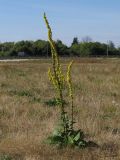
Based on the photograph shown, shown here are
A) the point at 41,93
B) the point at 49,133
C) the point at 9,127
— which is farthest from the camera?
the point at 41,93

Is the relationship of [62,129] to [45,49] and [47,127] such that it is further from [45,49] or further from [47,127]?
[45,49]

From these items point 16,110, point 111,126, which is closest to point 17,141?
point 111,126

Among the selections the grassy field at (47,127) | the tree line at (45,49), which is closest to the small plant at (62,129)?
the grassy field at (47,127)

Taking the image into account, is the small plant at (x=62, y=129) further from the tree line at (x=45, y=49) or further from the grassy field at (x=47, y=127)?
the tree line at (x=45, y=49)

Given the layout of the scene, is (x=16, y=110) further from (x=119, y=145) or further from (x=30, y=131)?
(x=119, y=145)

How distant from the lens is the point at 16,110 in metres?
12.5

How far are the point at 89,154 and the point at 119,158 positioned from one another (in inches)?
19.9

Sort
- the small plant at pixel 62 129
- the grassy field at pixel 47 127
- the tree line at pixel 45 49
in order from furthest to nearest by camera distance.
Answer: the tree line at pixel 45 49
the small plant at pixel 62 129
the grassy field at pixel 47 127

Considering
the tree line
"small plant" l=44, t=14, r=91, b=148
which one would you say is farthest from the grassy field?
the tree line

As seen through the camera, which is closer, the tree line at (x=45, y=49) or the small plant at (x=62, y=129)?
the small plant at (x=62, y=129)

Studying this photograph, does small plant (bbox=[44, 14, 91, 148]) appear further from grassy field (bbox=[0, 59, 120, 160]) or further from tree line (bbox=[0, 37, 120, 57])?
tree line (bbox=[0, 37, 120, 57])

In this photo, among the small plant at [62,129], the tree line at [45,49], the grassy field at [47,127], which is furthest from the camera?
the tree line at [45,49]

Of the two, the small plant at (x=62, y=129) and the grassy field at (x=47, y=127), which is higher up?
the small plant at (x=62, y=129)

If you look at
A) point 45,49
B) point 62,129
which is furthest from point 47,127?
point 45,49
